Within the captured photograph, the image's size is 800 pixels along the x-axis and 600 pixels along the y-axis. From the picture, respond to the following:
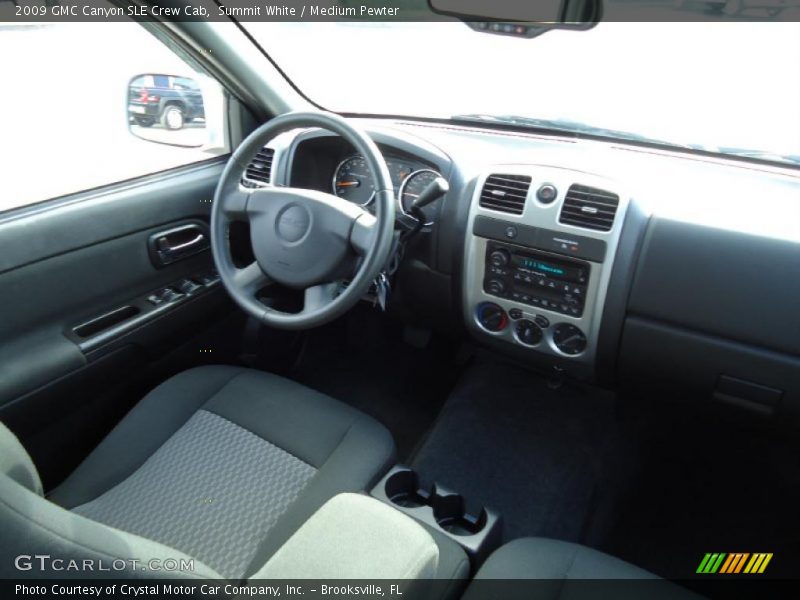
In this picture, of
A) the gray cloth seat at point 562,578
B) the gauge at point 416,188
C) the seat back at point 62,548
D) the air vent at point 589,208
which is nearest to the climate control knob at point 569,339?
the air vent at point 589,208

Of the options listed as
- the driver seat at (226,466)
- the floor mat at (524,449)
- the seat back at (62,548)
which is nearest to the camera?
the seat back at (62,548)

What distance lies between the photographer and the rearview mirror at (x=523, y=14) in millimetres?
1691

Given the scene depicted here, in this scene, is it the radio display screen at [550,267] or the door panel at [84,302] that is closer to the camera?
the door panel at [84,302]

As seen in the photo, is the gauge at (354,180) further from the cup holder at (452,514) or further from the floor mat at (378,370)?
the cup holder at (452,514)

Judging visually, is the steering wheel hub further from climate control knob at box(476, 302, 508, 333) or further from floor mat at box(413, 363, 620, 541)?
floor mat at box(413, 363, 620, 541)

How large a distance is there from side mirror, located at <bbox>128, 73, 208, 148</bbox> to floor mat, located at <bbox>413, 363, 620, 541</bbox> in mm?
1359

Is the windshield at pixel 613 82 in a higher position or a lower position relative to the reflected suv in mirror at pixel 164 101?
higher

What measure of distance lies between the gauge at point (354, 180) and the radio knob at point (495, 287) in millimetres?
467

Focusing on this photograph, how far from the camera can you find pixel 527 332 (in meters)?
1.85

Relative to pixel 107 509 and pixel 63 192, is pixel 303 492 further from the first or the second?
pixel 63 192

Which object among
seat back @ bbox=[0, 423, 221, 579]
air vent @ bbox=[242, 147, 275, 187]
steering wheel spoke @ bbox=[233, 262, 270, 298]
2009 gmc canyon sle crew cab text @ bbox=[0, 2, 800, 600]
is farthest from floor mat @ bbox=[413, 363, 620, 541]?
seat back @ bbox=[0, 423, 221, 579]

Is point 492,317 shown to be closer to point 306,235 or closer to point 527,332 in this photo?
point 527,332

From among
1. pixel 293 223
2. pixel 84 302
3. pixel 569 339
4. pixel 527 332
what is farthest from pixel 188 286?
pixel 569 339

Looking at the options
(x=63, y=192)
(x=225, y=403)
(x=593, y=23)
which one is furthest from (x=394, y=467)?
(x=593, y=23)
